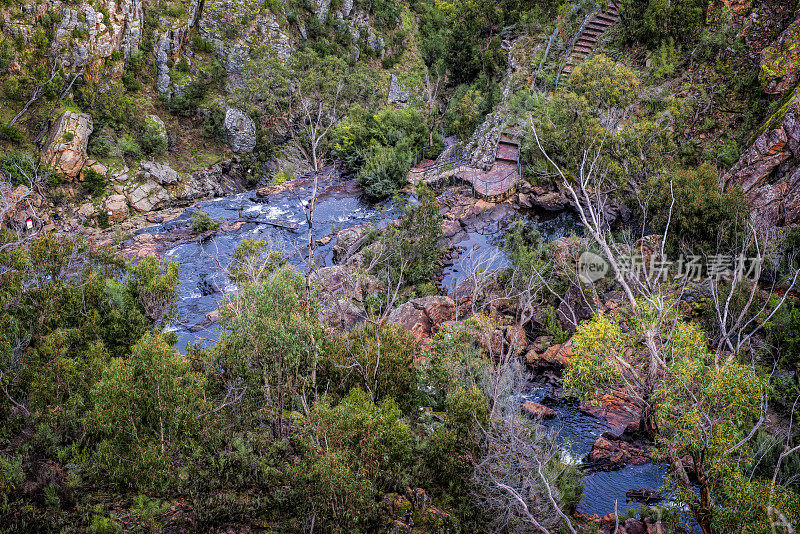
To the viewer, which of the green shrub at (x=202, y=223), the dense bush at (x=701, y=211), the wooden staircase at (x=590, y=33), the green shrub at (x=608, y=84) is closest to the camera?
the dense bush at (x=701, y=211)

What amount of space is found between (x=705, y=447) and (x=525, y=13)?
38401 mm

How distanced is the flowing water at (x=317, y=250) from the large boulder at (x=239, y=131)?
5.10m

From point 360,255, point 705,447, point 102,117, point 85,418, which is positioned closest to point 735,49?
point 360,255

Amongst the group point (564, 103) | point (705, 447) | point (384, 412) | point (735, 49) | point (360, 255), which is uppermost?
point (735, 49)

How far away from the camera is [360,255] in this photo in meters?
23.2

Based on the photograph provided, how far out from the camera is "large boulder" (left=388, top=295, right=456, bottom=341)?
1783 cm

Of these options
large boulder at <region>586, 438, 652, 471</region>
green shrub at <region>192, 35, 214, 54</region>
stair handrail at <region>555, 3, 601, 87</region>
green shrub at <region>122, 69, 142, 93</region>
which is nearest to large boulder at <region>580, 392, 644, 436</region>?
large boulder at <region>586, 438, 652, 471</region>

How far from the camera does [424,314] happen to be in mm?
18359

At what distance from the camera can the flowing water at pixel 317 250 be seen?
12891 millimetres

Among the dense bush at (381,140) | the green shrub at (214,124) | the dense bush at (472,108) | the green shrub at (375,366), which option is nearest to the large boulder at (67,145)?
→ the green shrub at (214,124)

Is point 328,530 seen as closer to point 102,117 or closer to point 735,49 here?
point 735,49

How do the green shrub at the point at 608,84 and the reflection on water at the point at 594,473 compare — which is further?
the green shrub at the point at 608,84

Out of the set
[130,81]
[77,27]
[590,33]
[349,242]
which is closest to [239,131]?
[130,81]

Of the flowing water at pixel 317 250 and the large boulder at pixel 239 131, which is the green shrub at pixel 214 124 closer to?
the large boulder at pixel 239 131
